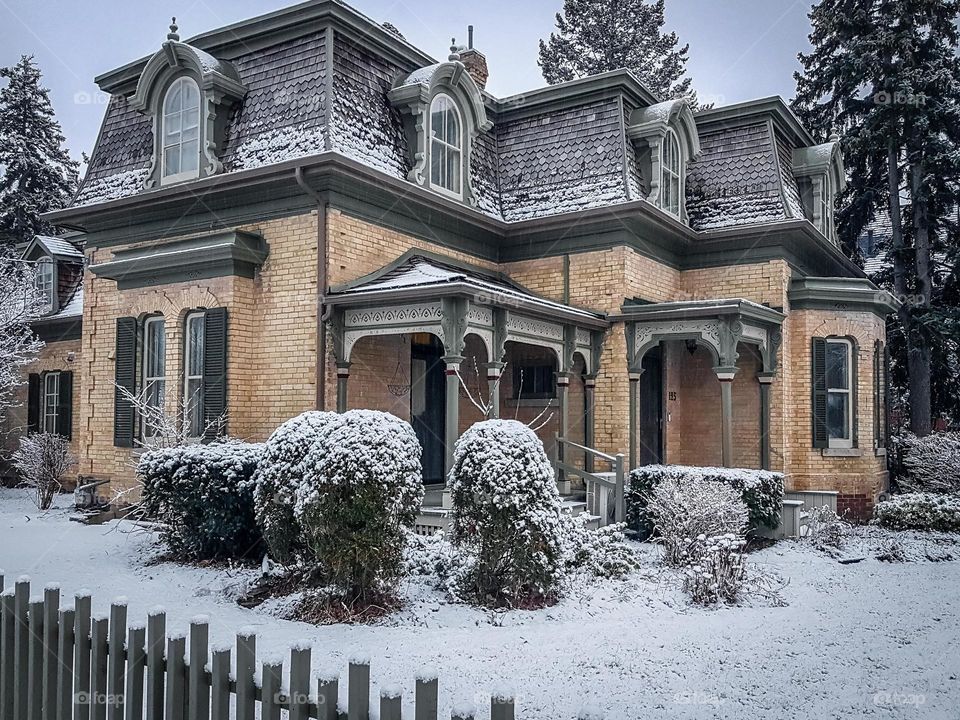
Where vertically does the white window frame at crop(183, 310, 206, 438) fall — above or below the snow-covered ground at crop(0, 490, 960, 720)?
above

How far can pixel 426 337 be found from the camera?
1488cm

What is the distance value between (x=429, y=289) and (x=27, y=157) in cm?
2257

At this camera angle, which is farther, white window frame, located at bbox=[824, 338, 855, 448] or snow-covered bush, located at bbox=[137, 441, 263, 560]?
white window frame, located at bbox=[824, 338, 855, 448]

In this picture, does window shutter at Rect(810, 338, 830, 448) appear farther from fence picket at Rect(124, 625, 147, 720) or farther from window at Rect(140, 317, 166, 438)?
fence picket at Rect(124, 625, 147, 720)

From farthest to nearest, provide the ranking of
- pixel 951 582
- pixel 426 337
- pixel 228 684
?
1. pixel 426 337
2. pixel 951 582
3. pixel 228 684

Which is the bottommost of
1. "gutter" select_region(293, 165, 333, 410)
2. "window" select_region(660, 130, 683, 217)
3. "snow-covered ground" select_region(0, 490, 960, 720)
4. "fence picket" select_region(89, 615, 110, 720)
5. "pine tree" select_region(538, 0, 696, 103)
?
"snow-covered ground" select_region(0, 490, 960, 720)

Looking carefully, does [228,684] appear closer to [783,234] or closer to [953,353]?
[783,234]

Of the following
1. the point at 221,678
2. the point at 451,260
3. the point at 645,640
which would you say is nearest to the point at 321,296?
the point at 451,260

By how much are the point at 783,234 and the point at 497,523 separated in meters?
10.7

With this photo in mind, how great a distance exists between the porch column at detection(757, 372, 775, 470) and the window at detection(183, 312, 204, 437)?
32.0ft

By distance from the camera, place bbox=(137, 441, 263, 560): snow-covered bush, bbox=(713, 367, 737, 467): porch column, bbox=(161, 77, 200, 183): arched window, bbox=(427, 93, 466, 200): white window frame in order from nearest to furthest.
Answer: bbox=(137, 441, 263, 560): snow-covered bush → bbox=(713, 367, 737, 467): porch column → bbox=(161, 77, 200, 183): arched window → bbox=(427, 93, 466, 200): white window frame

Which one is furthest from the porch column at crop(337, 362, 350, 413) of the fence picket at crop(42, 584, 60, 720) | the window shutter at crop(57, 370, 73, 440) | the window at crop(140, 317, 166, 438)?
the window shutter at crop(57, 370, 73, 440)

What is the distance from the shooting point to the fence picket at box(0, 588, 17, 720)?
4.15 metres

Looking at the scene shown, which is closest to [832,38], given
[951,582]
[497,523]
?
[951,582]
